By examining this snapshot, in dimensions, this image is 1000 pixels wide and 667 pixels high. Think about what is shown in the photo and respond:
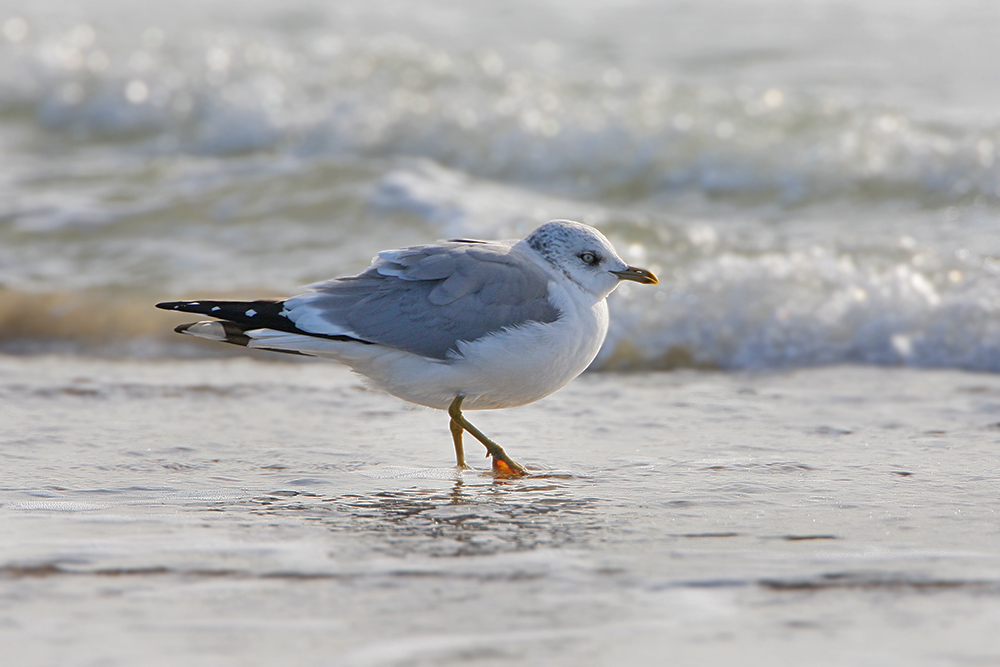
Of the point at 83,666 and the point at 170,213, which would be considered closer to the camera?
the point at 83,666

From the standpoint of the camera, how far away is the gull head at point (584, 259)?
4250 mm

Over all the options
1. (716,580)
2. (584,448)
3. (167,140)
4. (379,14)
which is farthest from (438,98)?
(716,580)

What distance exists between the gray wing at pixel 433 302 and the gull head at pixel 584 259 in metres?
0.21

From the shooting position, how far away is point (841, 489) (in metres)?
→ 3.78

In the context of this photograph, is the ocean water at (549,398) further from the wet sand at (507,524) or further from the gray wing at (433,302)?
the gray wing at (433,302)

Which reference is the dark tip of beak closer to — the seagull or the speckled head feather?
the speckled head feather

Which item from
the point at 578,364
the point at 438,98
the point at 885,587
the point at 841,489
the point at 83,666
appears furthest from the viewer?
the point at 438,98

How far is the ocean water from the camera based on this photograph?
107 inches

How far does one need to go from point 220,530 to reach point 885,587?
1779mm

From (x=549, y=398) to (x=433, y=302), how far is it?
1.40m

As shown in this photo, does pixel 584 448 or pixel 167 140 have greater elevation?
pixel 167 140

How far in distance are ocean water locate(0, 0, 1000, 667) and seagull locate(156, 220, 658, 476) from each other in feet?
1.08

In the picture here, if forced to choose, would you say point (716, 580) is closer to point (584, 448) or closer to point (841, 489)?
point (841, 489)

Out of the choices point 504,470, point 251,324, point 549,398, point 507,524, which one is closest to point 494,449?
point 504,470
